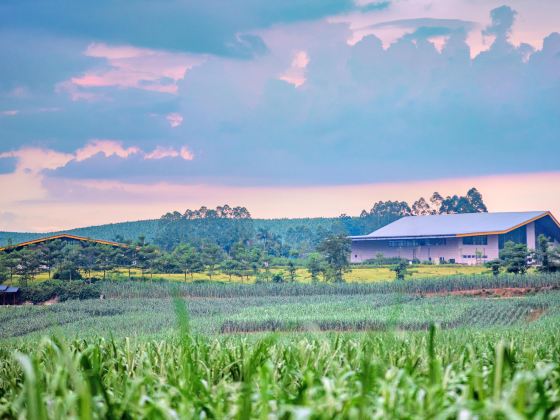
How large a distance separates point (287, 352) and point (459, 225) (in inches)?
1282

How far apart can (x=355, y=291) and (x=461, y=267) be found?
542 cm

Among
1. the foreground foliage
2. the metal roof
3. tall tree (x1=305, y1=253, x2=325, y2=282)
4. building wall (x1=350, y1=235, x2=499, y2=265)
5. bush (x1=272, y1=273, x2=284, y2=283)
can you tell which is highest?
the metal roof

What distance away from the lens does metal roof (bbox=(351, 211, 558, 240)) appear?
1310 inches

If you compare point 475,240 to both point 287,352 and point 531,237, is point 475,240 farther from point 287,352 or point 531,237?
point 287,352

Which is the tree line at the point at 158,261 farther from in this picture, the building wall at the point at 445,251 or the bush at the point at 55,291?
the building wall at the point at 445,251

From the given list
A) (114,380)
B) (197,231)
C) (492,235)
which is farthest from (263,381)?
(197,231)

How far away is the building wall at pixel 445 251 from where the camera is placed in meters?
33.0

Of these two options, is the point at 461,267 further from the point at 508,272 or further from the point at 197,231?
the point at 197,231

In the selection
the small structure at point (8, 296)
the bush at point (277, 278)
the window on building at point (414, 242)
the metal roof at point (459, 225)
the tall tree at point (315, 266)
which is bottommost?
the small structure at point (8, 296)

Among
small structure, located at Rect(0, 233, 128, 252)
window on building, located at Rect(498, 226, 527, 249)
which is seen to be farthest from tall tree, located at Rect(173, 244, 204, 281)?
window on building, located at Rect(498, 226, 527, 249)

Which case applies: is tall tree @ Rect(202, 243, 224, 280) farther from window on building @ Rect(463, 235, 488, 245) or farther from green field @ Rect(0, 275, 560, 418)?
window on building @ Rect(463, 235, 488, 245)

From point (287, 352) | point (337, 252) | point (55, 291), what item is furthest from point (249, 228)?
point (287, 352)

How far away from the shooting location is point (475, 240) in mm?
33312

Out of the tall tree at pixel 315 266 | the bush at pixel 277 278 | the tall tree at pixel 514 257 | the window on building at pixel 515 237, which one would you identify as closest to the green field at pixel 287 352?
the tall tree at pixel 514 257
